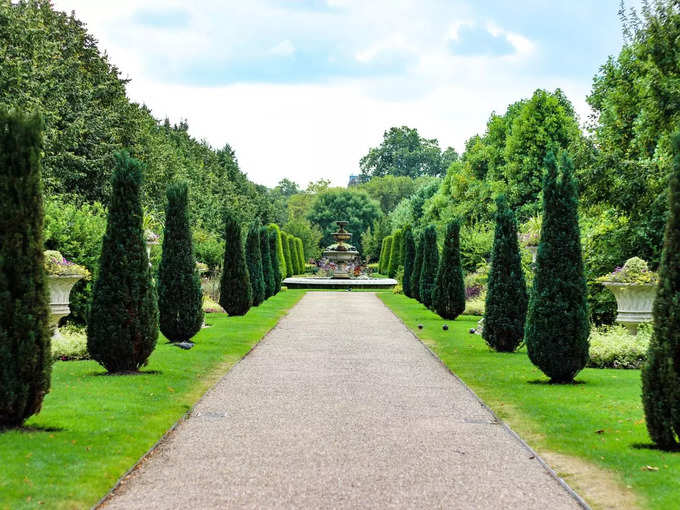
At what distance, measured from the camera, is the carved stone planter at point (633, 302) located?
46.7 feet

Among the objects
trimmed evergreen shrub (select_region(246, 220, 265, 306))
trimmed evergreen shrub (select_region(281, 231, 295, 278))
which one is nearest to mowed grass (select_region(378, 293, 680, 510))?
trimmed evergreen shrub (select_region(246, 220, 265, 306))

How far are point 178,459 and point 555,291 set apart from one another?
19.9ft

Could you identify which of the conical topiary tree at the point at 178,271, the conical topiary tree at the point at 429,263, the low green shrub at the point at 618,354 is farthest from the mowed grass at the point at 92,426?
the conical topiary tree at the point at 429,263

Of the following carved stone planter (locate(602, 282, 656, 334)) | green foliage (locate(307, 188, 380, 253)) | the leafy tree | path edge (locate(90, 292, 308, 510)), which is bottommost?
path edge (locate(90, 292, 308, 510))

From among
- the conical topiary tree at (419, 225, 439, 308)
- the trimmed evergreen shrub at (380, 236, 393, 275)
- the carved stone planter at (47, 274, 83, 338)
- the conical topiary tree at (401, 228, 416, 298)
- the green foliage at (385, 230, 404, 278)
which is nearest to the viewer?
the carved stone planter at (47, 274, 83, 338)

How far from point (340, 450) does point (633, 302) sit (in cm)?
986

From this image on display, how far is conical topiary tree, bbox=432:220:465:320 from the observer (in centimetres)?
1986

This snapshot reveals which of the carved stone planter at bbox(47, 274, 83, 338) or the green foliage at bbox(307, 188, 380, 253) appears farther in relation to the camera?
the green foliage at bbox(307, 188, 380, 253)

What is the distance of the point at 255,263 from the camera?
85.1 ft

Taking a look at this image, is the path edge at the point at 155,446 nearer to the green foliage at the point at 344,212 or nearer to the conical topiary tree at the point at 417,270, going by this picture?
the conical topiary tree at the point at 417,270

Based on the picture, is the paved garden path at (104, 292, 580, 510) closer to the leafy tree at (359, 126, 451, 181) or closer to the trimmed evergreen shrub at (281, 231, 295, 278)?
the trimmed evergreen shrub at (281, 231, 295, 278)

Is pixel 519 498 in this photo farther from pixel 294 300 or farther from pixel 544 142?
pixel 544 142

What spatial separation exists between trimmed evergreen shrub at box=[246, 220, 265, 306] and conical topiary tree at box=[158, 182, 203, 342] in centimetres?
1080

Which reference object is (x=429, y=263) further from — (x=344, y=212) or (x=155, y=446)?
(x=344, y=212)
